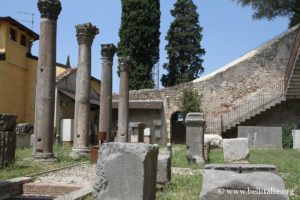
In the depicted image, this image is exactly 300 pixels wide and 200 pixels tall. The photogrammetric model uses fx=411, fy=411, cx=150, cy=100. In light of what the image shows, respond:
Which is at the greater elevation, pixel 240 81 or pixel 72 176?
pixel 240 81

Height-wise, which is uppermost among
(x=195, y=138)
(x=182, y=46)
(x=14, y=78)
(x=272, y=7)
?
(x=272, y=7)

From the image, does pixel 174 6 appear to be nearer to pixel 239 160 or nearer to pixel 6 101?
pixel 6 101

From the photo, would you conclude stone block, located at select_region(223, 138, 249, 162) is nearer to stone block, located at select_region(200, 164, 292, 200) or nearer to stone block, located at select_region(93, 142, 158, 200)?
stone block, located at select_region(93, 142, 158, 200)

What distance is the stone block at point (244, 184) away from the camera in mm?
4426

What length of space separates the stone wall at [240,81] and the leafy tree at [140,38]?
3.93 metres

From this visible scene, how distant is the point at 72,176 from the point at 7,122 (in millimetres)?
2222

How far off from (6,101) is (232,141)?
1736 cm

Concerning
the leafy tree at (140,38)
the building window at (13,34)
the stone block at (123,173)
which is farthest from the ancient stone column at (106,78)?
the leafy tree at (140,38)

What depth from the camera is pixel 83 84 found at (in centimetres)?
1505

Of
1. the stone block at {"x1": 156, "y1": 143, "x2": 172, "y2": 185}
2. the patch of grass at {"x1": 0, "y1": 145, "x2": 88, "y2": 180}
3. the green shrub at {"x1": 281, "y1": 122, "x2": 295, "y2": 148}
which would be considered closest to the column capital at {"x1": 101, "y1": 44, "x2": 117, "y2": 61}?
the patch of grass at {"x1": 0, "y1": 145, "x2": 88, "y2": 180}

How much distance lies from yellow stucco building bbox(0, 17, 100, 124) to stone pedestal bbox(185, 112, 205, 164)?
15824 mm

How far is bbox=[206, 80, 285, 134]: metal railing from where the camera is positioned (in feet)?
87.9

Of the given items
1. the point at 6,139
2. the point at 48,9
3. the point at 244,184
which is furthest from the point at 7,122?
the point at 244,184

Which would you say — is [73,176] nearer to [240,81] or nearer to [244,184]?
[244,184]
